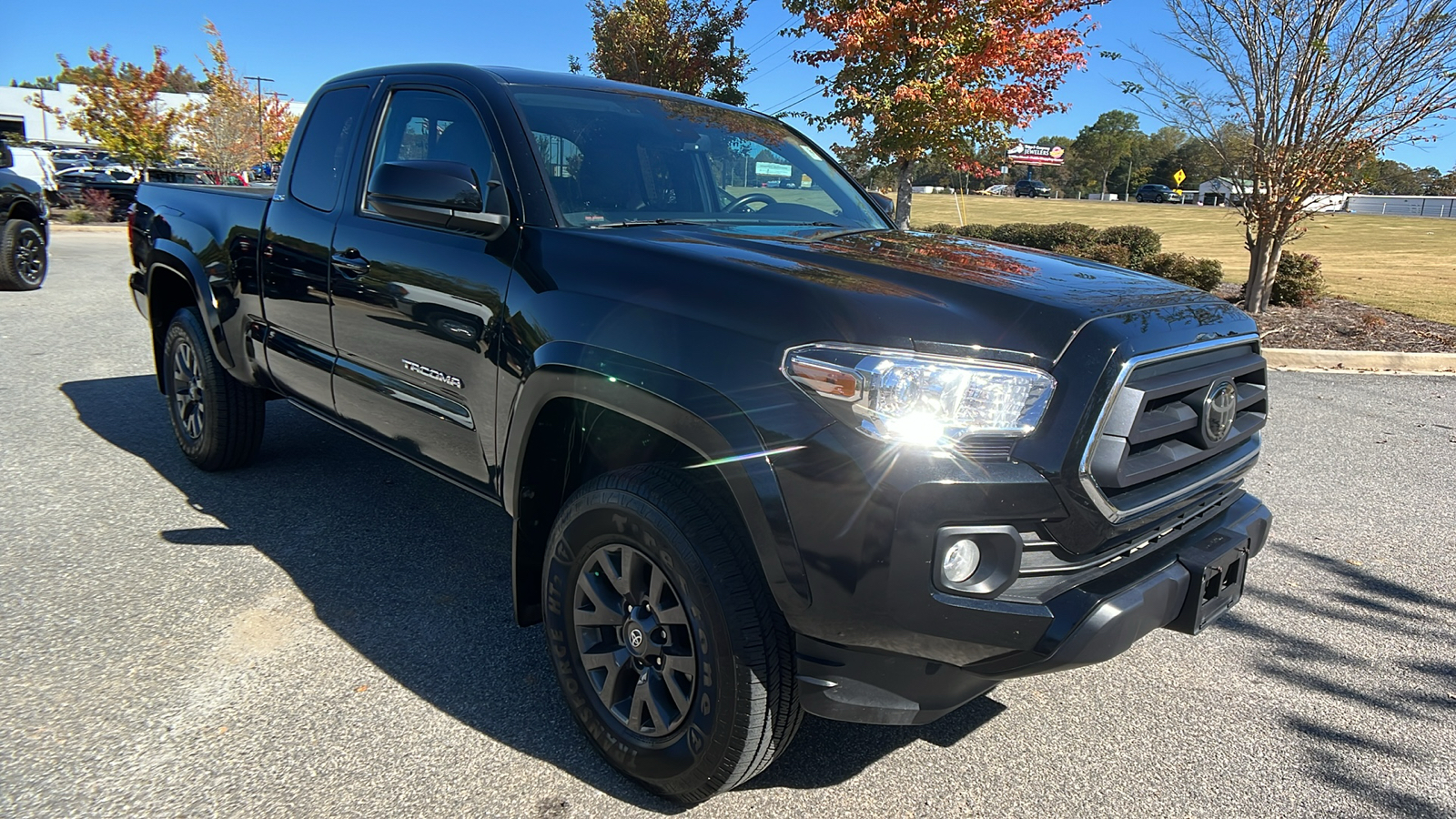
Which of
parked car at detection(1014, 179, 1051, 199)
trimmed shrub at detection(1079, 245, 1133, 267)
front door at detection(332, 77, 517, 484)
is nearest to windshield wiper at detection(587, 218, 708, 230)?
front door at detection(332, 77, 517, 484)

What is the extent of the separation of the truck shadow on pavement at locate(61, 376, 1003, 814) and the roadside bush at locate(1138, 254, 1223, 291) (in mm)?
9741

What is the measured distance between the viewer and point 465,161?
318 centimetres

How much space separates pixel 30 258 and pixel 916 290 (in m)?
12.4

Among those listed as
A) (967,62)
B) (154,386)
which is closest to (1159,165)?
(967,62)

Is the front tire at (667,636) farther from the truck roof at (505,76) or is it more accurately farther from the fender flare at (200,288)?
the fender flare at (200,288)

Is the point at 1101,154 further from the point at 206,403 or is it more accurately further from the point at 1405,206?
the point at 206,403

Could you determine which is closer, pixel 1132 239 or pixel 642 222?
pixel 642 222

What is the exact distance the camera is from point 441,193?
2729mm

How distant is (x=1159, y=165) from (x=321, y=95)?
104 m

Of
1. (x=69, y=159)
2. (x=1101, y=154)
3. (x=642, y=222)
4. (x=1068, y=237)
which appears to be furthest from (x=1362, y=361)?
(x=1101, y=154)

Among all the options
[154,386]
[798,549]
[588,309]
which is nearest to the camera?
[798,549]

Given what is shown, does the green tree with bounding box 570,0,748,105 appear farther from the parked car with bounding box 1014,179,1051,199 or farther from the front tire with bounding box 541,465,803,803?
A: the parked car with bounding box 1014,179,1051,199

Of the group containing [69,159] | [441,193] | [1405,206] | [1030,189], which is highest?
[1030,189]

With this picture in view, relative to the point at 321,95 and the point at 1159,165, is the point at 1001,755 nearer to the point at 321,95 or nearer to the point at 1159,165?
the point at 321,95
